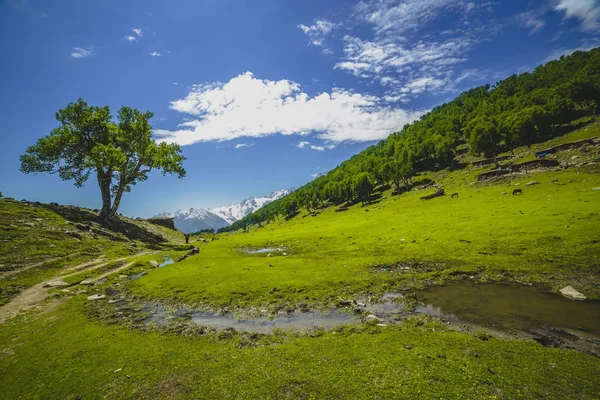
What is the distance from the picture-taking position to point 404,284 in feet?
66.6

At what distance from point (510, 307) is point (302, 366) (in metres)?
12.3

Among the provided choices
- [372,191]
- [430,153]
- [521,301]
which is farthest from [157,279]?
[430,153]

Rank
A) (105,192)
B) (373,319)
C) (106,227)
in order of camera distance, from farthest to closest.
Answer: (105,192) → (106,227) → (373,319)

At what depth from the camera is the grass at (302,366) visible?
28.6ft

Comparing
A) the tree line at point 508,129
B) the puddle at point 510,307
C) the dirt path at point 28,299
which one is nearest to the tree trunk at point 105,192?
the dirt path at point 28,299

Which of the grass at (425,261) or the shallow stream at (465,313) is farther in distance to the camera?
the grass at (425,261)

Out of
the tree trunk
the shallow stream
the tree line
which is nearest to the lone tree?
the tree trunk

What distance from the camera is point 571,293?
15.3 m

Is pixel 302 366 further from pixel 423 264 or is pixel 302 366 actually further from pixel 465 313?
pixel 423 264

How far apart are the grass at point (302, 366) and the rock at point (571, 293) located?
24.3 ft

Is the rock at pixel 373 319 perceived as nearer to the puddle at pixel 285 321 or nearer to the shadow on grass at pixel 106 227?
the puddle at pixel 285 321

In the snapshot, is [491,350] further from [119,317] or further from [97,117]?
[97,117]

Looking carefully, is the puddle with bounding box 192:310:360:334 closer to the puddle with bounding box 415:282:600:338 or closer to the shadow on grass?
the puddle with bounding box 415:282:600:338

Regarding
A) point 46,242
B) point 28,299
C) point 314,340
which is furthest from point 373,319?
point 46,242
